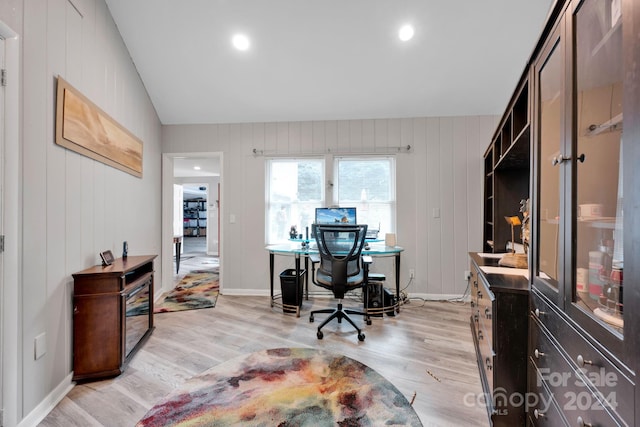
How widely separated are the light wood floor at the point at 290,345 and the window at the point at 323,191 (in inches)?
44.7

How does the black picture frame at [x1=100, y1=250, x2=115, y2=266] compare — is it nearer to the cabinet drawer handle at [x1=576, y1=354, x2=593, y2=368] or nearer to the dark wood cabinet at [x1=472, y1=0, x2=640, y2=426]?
the dark wood cabinet at [x1=472, y1=0, x2=640, y2=426]

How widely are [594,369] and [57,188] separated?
2906mm

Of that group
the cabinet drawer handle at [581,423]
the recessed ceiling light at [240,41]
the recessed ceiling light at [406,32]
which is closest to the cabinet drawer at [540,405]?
the cabinet drawer handle at [581,423]

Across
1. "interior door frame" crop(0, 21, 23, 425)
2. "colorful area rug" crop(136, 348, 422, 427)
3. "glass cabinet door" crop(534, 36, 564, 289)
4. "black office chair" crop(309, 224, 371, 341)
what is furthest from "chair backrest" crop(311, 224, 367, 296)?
"interior door frame" crop(0, 21, 23, 425)

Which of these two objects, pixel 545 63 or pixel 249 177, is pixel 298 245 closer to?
pixel 249 177

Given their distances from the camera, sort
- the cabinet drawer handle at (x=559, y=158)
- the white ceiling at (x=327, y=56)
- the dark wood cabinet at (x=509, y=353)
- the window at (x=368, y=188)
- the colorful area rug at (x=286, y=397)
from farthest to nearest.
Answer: the window at (x=368, y=188) < the white ceiling at (x=327, y=56) < the colorful area rug at (x=286, y=397) < the dark wood cabinet at (x=509, y=353) < the cabinet drawer handle at (x=559, y=158)

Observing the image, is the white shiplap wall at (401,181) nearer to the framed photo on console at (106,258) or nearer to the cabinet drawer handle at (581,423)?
the framed photo on console at (106,258)

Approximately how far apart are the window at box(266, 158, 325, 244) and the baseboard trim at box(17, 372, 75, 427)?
7.93 feet

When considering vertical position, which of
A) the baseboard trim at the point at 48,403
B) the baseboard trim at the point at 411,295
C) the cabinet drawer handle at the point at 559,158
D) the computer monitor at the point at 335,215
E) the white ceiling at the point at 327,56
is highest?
the white ceiling at the point at 327,56

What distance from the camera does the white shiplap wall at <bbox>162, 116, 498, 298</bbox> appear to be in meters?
3.54

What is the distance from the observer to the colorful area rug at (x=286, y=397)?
1.54m

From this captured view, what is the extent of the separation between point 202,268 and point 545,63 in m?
5.89

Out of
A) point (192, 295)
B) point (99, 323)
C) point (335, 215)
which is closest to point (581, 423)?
point (99, 323)

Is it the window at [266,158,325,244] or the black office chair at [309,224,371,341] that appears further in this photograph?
the window at [266,158,325,244]
